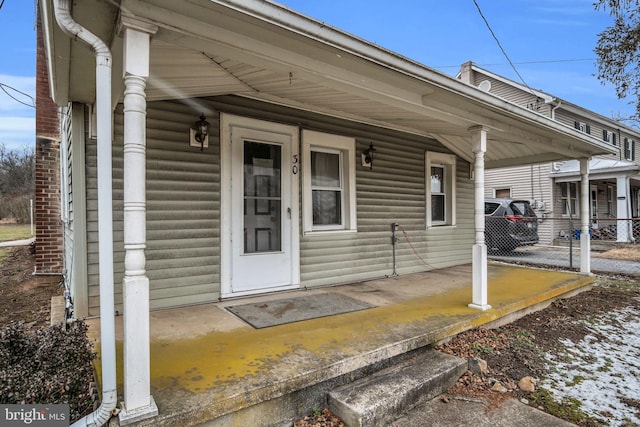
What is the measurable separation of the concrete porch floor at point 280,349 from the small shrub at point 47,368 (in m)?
0.28

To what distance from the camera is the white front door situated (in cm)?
394

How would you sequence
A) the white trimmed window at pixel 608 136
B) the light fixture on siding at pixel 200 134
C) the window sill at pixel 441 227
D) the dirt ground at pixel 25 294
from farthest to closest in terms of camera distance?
1. the white trimmed window at pixel 608 136
2. the window sill at pixel 441 227
3. the dirt ground at pixel 25 294
4. the light fixture on siding at pixel 200 134

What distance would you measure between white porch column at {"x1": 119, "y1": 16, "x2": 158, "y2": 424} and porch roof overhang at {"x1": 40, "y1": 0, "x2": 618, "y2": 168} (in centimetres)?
20

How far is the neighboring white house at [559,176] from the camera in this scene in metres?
12.5

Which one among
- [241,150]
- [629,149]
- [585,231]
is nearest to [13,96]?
[241,150]

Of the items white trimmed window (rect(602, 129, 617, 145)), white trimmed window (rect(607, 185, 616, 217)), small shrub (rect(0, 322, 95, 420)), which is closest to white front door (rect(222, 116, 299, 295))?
small shrub (rect(0, 322, 95, 420))

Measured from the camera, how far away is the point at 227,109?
12.8 feet

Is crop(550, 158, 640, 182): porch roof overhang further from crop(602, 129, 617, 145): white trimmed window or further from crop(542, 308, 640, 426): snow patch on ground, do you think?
crop(542, 308, 640, 426): snow patch on ground

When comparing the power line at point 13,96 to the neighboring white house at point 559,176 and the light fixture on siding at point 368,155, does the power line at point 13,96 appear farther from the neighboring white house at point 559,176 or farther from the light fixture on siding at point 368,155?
the neighboring white house at point 559,176

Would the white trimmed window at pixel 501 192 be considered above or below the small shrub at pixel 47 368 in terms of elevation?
above

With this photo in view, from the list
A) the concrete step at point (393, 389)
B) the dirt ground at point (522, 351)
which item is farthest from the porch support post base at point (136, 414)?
the concrete step at point (393, 389)

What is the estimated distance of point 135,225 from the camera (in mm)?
1825

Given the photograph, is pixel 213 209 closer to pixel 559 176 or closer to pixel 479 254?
pixel 479 254

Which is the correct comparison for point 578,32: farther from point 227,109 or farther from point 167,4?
point 167,4
